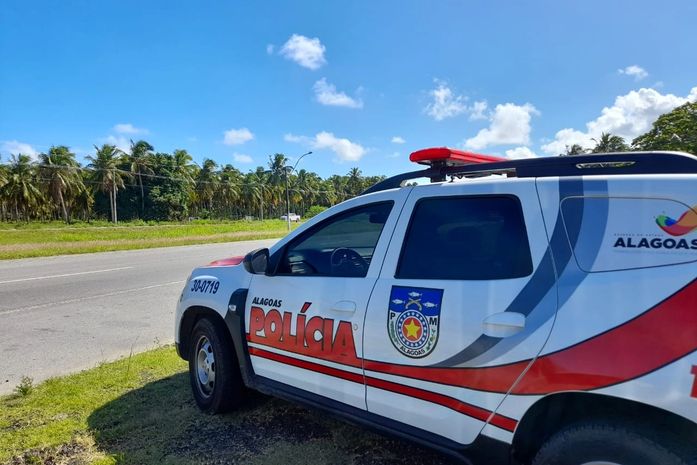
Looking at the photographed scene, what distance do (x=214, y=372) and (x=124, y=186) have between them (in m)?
76.1

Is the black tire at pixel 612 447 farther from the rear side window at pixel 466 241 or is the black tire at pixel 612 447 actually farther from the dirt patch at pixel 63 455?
the dirt patch at pixel 63 455

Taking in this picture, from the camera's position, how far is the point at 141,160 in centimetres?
7300

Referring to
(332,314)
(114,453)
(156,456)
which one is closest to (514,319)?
(332,314)

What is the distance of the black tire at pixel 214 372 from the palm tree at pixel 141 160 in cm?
7580

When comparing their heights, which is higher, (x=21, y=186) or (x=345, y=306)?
(x=21, y=186)

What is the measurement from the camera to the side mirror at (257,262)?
3.29m

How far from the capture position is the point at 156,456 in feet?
10.2

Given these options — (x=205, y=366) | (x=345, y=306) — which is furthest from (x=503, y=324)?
(x=205, y=366)

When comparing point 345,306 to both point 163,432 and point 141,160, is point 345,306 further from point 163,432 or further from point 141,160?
point 141,160

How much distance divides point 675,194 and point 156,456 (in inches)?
133

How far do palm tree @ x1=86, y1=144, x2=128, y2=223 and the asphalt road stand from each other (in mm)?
60318

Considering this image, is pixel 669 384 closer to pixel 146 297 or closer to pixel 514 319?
pixel 514 319

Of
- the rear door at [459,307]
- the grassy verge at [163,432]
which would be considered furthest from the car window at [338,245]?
the grassy verge at [163,432]

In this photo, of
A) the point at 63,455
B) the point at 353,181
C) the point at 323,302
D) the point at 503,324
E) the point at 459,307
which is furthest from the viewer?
the point at 353,181
